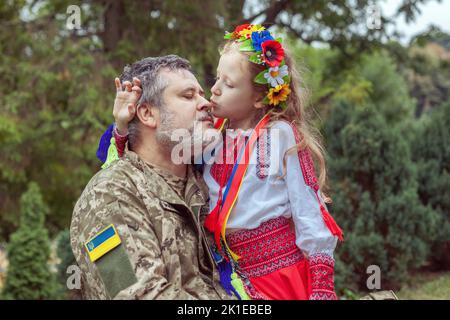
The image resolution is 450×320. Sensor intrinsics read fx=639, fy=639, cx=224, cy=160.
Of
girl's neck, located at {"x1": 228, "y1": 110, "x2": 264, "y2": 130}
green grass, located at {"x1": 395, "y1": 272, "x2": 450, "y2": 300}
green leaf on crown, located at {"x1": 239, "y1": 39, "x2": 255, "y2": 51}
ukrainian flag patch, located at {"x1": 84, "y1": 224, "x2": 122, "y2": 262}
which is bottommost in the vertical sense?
green grass, located at {"x1": 395, "y1": 272, "x2": 450, "y2": 300}

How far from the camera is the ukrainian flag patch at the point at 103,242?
251 cm

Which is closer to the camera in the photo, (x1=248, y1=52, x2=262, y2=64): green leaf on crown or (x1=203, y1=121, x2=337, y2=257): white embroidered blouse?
(x1=203, y1=121, x2=337, y2=257): white embroidered blouse

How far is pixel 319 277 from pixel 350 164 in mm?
5270

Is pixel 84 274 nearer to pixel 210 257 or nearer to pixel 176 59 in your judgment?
pixel 210 257

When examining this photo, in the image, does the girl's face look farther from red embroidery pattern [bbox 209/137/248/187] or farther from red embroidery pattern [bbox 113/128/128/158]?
red embroidery pattern [bbox 113/128/128/158]

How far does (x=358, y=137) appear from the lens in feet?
26.0

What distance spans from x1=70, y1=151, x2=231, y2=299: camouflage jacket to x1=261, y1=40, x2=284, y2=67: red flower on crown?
73 cm

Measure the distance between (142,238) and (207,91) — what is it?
21.5 ft

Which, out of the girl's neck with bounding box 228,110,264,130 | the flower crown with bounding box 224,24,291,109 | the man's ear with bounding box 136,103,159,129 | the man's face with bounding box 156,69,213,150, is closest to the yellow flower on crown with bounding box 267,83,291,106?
the flower crown with bounding box 224,24,291,109

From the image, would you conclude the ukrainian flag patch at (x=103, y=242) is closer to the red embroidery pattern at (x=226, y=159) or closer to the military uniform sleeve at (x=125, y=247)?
the military uniform sleeve at (x=125, y=247)

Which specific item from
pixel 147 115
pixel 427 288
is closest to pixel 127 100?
pixel 147 115

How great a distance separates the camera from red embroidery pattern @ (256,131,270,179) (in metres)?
2.97

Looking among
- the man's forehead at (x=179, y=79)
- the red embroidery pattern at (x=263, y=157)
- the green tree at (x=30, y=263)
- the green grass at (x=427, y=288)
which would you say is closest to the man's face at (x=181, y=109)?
the man's forehead at (x=179, y=79)

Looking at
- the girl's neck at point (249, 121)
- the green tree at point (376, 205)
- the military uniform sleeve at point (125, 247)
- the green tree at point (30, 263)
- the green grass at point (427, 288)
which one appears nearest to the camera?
the military uniform sleeve at point (125, 247)
